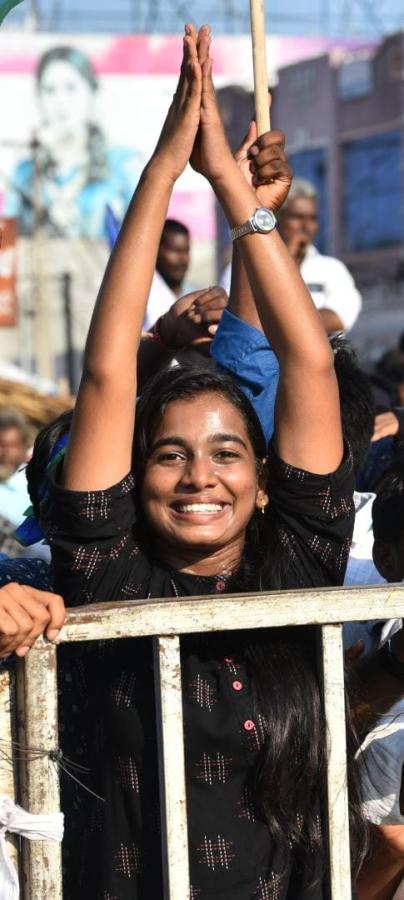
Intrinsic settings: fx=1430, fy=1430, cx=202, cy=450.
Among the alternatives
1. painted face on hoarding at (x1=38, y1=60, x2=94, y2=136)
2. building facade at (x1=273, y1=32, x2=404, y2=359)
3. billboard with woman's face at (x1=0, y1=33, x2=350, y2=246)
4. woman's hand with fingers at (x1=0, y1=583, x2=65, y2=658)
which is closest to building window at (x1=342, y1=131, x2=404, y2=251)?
building facade at (x1=273, y1=32, x2=404, y2=359)

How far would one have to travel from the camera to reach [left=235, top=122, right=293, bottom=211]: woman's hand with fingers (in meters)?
2.63

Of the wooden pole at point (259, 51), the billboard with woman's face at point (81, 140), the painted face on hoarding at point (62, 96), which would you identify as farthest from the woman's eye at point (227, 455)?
the painted face on hoarding at point (62, 96)

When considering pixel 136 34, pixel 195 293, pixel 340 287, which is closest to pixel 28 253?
pixel 136 34

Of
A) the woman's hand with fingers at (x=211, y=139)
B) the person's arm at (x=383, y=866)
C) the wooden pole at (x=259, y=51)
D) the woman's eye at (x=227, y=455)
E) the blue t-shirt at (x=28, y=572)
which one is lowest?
the person's arm at (x=383, y=866)

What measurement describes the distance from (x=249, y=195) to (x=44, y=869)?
46.2 inches

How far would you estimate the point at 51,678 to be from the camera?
2.24 metres

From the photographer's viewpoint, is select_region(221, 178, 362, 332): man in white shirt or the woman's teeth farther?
select_region(221, 178, 362, 332): man in white shirt

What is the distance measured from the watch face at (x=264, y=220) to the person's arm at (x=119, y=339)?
16 cm

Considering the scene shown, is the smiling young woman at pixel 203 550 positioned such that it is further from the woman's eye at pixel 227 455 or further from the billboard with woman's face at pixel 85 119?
the billboard with woman's face at pixel 85 119

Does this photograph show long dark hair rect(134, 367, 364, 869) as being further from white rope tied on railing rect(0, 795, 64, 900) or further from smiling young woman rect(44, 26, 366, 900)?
white rope tied on railing rect(0, 795, 64, 900)

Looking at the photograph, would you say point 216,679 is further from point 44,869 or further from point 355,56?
point 355,56

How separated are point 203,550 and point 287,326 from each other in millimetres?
418

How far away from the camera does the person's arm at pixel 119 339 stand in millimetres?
2373

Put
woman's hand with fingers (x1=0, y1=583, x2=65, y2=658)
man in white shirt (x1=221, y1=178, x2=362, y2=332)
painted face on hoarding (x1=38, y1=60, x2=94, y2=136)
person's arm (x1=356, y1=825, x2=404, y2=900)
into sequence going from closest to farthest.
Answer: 1. woman's hand with fingers (x1=0, y1=583, x2=65, y2=658)
2. person's arm (x1=356, y1=825, x2=404, y2=900)
3. man in white shirt (x1=221, y1=178, x2=362, y2=332)
4. painted face on hoarding (x1=38, y1=60, x2=94, y2=136)
